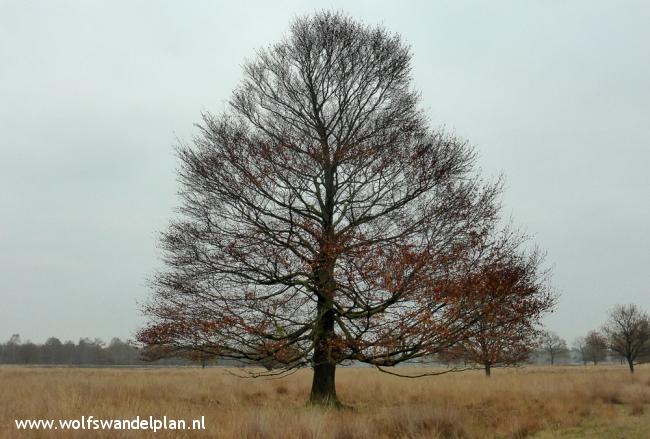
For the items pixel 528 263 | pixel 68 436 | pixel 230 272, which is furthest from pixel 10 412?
pixel 528 263

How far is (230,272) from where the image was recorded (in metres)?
10.6

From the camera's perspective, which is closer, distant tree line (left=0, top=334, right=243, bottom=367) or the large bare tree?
the large bare tree

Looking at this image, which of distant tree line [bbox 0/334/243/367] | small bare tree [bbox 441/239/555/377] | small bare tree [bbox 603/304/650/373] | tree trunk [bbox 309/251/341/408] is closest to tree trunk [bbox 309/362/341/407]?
tree trunk [bbox 309/251/341/408]

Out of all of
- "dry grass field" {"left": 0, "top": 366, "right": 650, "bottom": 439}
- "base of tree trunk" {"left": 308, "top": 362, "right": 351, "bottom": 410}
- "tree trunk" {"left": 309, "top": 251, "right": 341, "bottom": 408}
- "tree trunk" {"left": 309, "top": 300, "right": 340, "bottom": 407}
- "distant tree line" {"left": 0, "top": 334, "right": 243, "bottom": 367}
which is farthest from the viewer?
"distant tree line" {"left": 0, "top": 334, "right": 243, "bottom": 367}

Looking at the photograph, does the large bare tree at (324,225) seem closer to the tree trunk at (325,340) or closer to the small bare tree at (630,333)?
the tree trunk at (325,340)

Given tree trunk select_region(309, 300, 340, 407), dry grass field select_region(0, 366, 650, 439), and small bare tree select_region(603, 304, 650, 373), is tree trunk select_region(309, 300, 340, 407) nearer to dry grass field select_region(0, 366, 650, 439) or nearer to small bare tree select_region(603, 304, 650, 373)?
dry grass field select_region(0, 366, 650, 439)

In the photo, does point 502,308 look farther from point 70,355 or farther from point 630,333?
point 70,355

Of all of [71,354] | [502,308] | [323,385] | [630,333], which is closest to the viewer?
[502,308]

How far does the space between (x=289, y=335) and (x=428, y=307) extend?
3.34 meters

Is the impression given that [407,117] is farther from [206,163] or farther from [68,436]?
[68,436]

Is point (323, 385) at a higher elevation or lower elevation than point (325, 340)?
lower

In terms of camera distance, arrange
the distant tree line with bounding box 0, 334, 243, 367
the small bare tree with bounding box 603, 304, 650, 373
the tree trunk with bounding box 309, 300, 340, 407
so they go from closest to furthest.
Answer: the tree trunk with bounding box 309, 300, 340, 407 → the small bare tree with bounding box 603, 304, 650, 373 → the distant tree line with bounding box 0, 334, 243, 367

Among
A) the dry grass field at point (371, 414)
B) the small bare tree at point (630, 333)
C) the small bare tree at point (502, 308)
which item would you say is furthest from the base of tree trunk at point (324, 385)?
the small bare tree at point (630, 333)

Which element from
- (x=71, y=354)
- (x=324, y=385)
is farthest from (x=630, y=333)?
(x=71, y=354)
